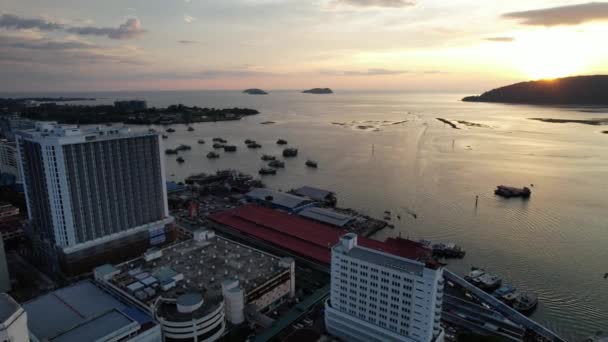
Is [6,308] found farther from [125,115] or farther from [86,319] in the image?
[125,115]

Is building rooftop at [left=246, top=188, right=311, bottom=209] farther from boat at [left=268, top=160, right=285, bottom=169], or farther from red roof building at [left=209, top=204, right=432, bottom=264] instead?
boat at [left=268, top=160, right=285, bottom=169]

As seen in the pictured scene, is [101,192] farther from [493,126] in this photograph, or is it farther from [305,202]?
[493,126]

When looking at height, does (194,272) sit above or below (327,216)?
above

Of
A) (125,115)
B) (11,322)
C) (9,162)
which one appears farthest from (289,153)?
(125,115)

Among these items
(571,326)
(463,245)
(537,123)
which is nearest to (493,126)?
(537,123)

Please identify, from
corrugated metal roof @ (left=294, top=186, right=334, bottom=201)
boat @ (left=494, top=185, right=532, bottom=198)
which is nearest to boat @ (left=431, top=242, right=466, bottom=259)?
corrugated metal roof @ (left=294, top=186, right=334, bottom=201)
